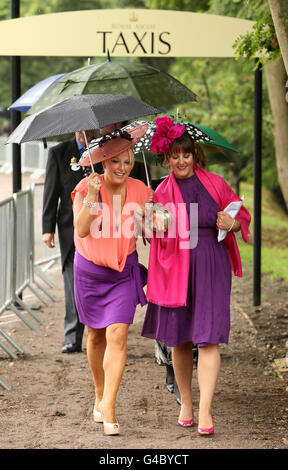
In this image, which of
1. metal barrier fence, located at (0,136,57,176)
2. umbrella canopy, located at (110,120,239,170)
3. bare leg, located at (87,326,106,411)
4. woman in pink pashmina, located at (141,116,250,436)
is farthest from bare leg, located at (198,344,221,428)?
metal barrier fence, located at (0,136,57,176)

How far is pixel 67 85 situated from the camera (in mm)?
8070

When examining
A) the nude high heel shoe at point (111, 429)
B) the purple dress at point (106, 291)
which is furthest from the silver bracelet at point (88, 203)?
the nude high heel shoe at point (111, 429)

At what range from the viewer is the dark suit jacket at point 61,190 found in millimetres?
8406

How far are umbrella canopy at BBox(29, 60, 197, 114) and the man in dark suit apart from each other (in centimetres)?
55

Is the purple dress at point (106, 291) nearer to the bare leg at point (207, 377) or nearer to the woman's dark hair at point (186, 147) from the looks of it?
the bare leg at point (207, 377)

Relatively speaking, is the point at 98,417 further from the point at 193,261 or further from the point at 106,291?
the point at 193,261

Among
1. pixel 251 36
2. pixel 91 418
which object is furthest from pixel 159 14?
pixel 91 418

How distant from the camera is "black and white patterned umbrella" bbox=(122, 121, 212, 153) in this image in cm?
611

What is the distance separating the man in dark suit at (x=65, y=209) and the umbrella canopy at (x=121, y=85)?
55 centimetres

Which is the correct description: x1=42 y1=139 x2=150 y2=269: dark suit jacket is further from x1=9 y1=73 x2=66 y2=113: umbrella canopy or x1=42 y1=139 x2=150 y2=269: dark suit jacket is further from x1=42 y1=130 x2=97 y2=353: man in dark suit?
x1=9 y1=73 x2=66 y2=113: umbrella canopy

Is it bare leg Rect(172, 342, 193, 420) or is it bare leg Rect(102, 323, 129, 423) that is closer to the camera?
bare leg Rect(102, 323, 129, 423)

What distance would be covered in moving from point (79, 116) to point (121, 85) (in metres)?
2.31

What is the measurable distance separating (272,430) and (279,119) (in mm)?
5541
